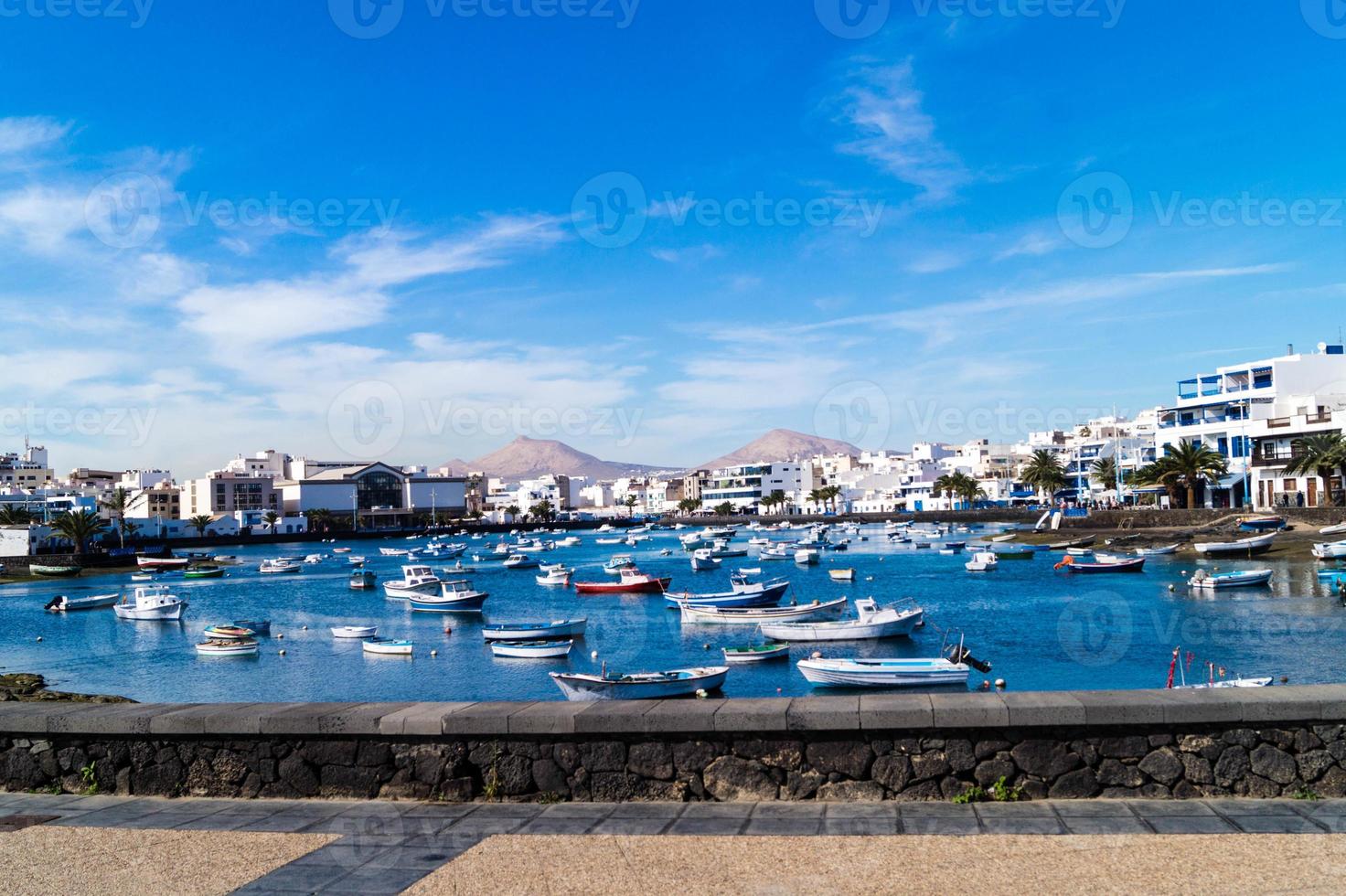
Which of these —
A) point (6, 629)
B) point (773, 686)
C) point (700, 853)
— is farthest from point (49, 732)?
point (6, 629)

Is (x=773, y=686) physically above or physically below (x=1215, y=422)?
below

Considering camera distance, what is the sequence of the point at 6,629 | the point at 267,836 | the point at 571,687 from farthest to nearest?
the point at 6,629
the point at 571,687
the point at 267,836

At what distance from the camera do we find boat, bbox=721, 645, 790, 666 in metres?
36.5

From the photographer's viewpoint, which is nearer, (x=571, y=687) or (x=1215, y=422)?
(x=571, y=687)

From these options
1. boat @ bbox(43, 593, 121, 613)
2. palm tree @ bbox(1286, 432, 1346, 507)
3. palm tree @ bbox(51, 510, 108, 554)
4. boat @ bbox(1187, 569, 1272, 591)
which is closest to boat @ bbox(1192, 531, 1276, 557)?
palm tree @ bbox(1286, 432, 1346, 507)

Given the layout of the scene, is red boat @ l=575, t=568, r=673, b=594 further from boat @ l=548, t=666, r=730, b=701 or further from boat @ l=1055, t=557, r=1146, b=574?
boat @ l=548, t=666, r=730, b=701

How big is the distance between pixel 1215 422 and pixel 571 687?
83764mm

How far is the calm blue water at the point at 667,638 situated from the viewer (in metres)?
33.8

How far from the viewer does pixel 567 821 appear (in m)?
7.47

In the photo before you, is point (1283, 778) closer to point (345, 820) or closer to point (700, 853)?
point (700, 853)

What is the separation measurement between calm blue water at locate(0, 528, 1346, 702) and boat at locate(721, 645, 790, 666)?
33 cm

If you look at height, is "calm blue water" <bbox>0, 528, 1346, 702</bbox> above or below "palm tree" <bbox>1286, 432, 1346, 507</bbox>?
below

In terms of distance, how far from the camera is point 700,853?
661 cm

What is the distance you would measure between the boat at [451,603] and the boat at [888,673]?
31.8m
